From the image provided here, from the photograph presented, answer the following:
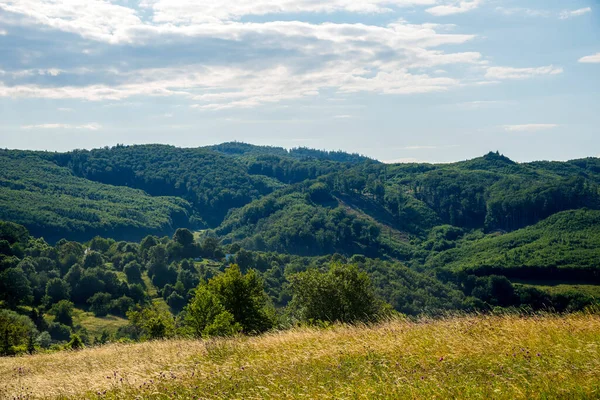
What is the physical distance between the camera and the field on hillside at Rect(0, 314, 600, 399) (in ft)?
30.0

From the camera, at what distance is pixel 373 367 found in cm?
1095

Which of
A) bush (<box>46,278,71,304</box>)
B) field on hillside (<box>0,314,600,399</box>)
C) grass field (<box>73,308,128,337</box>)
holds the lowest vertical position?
grass field (<box>73,308,128,337</box>)

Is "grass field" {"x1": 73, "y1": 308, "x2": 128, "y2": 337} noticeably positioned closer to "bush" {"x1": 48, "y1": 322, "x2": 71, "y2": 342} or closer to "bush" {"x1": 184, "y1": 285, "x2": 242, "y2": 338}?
"bush" {"x1": 48, "y1": 322, "x2": 71, "y2": 342}

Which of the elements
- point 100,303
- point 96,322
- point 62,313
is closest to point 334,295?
point 62,313

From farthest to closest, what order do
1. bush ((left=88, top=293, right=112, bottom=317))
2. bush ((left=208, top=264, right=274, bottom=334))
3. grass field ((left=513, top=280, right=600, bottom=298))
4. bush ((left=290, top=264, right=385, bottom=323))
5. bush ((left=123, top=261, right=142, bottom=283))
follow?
grass field ((left=513, top=280, right=600, bottom=298)), bush ((left=123, top=261, right=142, bottom=283)), bush ((left=88, top=293, right=112, bottom=317)), bush ((left=290, top=264, right=385, bottom=323)), bush ((left=208, top=264, right=274, bottom=334))

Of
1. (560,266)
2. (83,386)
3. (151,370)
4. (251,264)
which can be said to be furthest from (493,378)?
(560,266)

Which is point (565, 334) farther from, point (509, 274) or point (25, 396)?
point (509, 274)

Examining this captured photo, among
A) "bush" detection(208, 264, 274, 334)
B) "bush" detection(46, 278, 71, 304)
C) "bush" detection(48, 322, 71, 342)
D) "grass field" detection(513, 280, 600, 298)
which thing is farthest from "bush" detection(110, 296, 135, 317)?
"grass field" detection(513, 280, 600, 298)

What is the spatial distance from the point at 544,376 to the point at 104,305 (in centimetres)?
12468

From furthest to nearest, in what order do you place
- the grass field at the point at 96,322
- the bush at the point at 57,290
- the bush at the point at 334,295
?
the bush at the point at 57,290
the grass field at the point at 96,322
the bush at the point at 334,295

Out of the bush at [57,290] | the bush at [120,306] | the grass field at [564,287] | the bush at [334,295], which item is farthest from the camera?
the grass field at [564,287]

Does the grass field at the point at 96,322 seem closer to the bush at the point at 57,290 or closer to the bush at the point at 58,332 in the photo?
the bush at the point at 57,290

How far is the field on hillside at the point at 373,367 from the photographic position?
9148 mm

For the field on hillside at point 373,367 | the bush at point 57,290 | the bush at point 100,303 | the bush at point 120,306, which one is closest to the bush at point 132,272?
the bush at point 100,303
